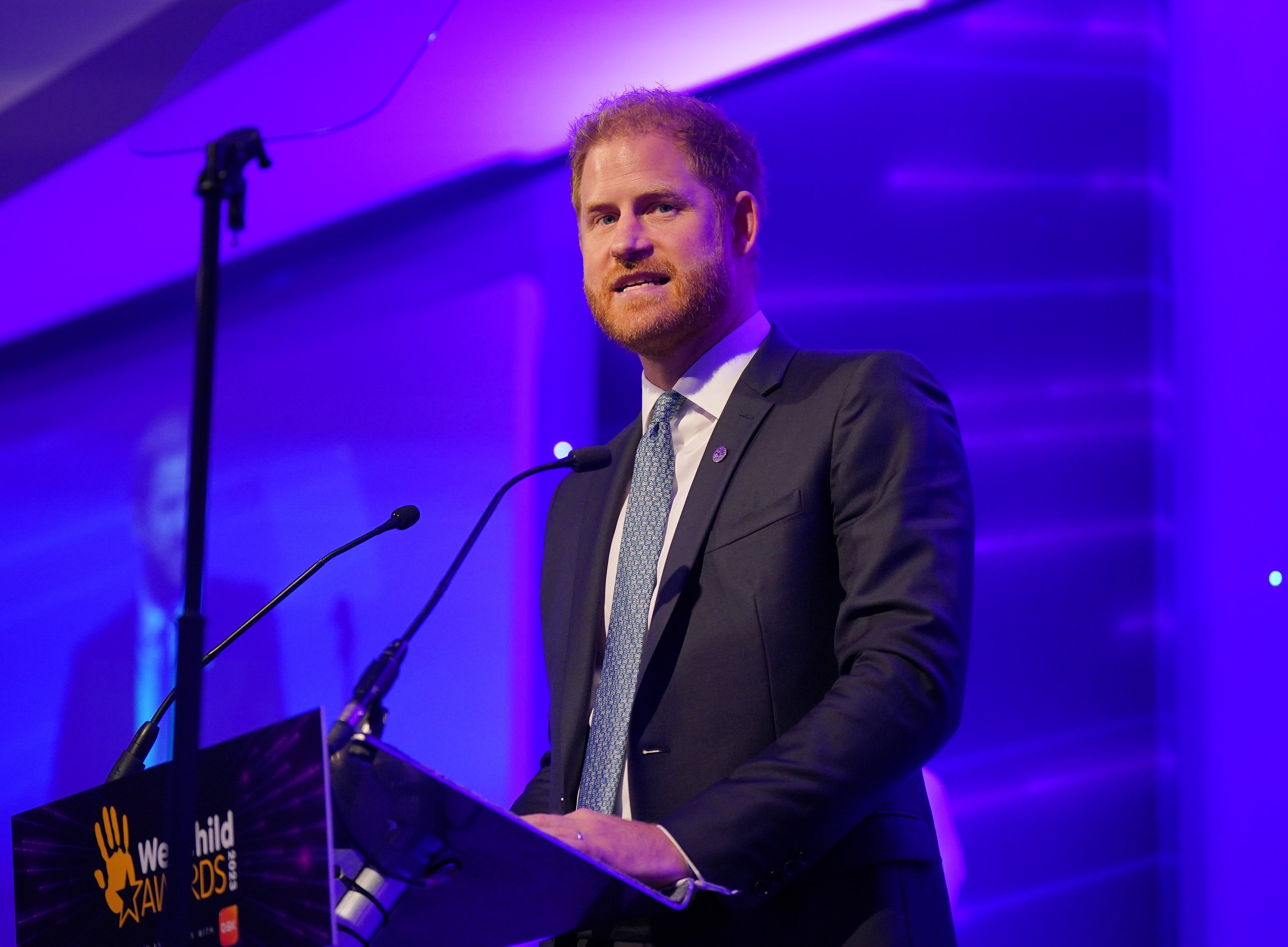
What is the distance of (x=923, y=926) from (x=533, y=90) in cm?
250

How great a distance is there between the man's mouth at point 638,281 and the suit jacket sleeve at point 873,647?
0.36 metres

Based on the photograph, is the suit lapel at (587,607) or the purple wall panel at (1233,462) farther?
the purple wall panel at (1233,462)

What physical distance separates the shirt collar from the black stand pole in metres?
0.80

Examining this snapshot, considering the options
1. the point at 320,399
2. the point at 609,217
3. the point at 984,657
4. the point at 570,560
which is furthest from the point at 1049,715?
the point at 320,399

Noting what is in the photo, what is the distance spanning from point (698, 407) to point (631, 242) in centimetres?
28

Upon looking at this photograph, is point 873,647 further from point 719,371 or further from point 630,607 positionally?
point 719,371

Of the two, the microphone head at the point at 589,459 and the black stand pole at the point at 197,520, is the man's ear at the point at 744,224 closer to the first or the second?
the microphone head at the point at 589,459

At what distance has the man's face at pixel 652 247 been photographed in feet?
6.29

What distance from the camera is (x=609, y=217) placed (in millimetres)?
1993

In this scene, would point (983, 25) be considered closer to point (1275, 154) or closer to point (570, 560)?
point (1275, 154)

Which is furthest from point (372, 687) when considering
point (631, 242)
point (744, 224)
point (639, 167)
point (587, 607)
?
point (744, 224)

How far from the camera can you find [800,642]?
157 centimetres

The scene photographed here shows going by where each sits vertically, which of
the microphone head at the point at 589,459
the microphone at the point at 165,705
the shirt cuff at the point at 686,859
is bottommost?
the shirt cuff at the point at 686,859

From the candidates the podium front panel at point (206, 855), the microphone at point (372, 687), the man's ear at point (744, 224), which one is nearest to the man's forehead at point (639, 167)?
the man's ear at point (744, 224)
